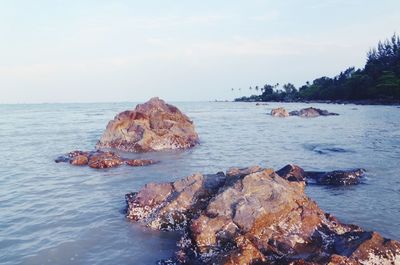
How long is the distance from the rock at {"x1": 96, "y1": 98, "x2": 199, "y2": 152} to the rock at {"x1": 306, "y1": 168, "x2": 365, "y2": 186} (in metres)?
11.8

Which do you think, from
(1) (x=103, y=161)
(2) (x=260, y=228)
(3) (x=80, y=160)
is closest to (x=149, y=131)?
(3) (x=80, y=160)

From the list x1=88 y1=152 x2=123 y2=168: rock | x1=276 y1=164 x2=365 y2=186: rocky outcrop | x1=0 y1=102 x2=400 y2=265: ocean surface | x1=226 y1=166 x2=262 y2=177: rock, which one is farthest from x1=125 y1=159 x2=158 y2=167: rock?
x1=226 y1=166 x2=262 y2=177: rock

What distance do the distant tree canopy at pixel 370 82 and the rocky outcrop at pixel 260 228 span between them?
86.6 metres

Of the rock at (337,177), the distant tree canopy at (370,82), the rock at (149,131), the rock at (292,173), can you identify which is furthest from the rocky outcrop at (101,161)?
the distant tree canopy at (370,82)

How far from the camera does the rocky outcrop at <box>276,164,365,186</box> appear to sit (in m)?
14.7

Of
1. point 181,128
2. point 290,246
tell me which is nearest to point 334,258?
point 290,246

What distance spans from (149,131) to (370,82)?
85444 millimetres

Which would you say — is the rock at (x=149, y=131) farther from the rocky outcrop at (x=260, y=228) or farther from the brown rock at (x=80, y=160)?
the rocky outcrop at (x=260, y=228)

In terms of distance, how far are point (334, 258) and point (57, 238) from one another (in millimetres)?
6321

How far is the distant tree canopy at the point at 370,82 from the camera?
91.7m

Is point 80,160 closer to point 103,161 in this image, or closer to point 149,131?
point 103,161

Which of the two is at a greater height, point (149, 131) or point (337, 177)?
point (149, 131)

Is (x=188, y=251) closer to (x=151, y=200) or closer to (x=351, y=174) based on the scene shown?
(x=151, y=200)

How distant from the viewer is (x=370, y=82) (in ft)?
321
